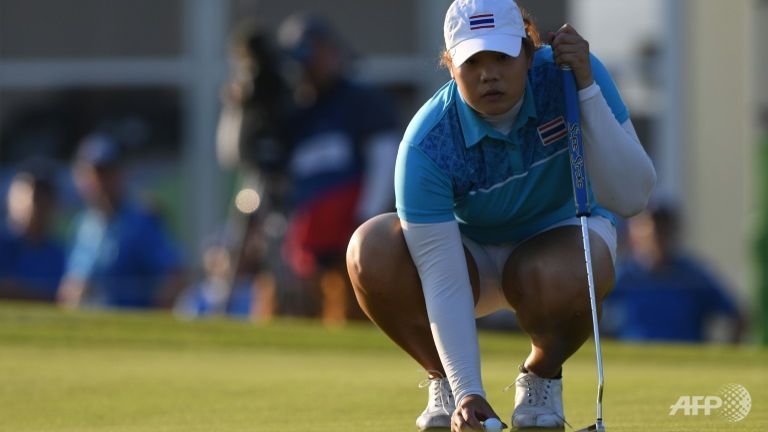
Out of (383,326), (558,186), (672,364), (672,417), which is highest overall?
(558,186)

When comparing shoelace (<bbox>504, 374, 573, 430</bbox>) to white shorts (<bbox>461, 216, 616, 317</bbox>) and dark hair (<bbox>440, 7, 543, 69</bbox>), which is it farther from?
→ dark hair (<bbox>440, 7, 543, 69</bbox>)

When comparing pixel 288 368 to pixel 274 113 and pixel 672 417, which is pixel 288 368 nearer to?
pixel 672 417

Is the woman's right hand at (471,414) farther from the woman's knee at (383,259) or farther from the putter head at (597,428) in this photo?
the woman's knee at (383,259)

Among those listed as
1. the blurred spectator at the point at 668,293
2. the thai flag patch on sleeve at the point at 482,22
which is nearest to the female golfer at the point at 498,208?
the thai flag patch on sleeve at the point at 482,22

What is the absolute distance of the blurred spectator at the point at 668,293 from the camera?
9609 mm

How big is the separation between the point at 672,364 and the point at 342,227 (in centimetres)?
296

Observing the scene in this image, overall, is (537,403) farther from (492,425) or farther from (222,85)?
(222,85)

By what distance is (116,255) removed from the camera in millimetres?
10586

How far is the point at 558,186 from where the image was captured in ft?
15.0

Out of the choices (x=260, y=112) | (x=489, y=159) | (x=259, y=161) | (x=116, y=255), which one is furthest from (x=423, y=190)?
(x=116, y=255)

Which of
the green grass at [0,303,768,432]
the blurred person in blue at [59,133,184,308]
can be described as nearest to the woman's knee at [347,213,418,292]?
the green grass at [0,303,768,432]

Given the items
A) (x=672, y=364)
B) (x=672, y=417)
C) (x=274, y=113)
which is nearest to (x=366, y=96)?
(x=274, y=113)

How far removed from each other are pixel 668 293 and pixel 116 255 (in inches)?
134

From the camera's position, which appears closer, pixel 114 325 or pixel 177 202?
pixel 114 325
